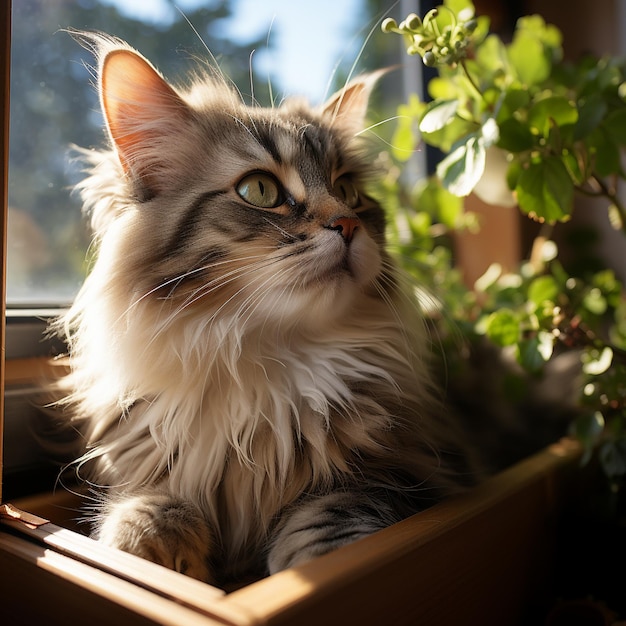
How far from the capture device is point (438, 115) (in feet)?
3.54

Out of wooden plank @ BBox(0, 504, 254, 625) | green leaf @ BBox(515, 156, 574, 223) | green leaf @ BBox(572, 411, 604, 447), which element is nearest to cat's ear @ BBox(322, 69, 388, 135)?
green leaf @ BBox(515, 156, 574, 223)

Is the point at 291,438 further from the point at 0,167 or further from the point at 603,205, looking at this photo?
the point at 603,205

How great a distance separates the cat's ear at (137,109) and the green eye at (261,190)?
6.5 inches

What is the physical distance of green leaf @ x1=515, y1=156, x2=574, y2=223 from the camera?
42.7 inches

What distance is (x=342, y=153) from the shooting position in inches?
49.4

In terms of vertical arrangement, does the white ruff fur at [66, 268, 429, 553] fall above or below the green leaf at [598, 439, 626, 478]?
above

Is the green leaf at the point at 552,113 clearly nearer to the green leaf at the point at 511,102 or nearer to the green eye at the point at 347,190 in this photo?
the green leaf at the point at 511,102

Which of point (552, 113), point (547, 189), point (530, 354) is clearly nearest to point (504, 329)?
point (530, 354)

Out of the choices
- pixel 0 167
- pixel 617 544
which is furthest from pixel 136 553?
pixel 617 544

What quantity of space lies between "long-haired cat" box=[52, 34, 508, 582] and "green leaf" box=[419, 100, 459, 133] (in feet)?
0.67

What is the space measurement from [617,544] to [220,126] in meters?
1.26

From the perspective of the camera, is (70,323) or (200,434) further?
(70,323)

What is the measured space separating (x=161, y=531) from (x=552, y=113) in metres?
0.98

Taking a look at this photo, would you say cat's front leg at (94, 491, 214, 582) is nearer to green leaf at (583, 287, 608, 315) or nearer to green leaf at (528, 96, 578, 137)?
green leaf at (528, 96, 578, 137)
